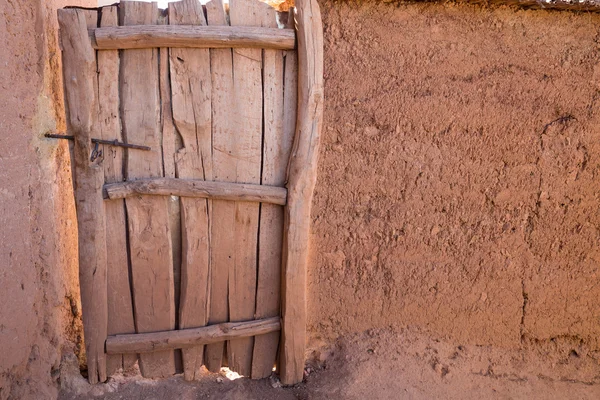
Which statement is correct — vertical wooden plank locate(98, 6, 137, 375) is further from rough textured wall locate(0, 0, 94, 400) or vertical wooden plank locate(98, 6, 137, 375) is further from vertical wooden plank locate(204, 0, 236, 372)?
vertical wooden plank locate(204, 0, 236, 372)

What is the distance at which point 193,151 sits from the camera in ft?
9.78

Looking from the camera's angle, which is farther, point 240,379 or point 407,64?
point 240,379

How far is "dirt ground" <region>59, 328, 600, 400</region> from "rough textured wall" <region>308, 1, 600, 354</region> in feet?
0.30

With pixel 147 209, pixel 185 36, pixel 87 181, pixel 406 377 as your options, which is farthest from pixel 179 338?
pixel 185 36

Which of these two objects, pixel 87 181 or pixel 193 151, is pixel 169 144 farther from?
pixel 87 181

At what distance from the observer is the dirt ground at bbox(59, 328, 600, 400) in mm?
3076

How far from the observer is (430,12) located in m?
2.99

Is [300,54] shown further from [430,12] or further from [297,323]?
[297,323]

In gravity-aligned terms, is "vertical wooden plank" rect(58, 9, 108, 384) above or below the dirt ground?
above

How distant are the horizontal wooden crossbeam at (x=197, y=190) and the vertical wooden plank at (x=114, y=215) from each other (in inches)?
3.1

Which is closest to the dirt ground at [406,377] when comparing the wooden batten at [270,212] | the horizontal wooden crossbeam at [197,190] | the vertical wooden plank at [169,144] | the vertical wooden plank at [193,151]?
the wooden batten at [270,212]

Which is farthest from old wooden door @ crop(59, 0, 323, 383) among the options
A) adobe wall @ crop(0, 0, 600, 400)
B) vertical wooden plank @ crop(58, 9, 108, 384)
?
adobe wall @ crop(0, 0, 600, 400)

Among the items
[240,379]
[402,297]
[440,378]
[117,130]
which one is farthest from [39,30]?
[440,378]

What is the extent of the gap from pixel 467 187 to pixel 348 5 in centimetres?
114
